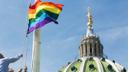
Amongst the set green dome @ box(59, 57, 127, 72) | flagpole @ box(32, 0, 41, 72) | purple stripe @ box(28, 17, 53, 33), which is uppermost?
purple stripe @ box(28, 17, 53, 33)

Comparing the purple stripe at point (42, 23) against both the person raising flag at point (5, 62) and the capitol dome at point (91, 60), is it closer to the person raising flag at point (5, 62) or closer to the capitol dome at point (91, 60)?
the person raising flag at point (5, 62)

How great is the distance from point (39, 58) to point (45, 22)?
2.09 metres

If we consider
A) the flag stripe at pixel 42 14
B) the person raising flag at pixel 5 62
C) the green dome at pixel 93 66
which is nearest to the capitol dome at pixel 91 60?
the green dome at pixel 93 66

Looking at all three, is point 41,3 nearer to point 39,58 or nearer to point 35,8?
point 35,8

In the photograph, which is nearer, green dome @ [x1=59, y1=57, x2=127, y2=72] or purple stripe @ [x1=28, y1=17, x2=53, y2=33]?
purple stripe @ [x1=28, y1=17, x2=53, y2=33]

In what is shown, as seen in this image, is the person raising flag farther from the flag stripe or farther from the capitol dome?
the capitol dome

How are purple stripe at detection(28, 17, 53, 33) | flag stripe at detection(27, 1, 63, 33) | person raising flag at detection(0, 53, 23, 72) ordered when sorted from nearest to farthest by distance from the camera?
person raising flag at detection(0, 53, 23, 72) → purple stripe at detection(28, 17, 53, 33) → flag stripe at detection(27, 1, 63, 33)

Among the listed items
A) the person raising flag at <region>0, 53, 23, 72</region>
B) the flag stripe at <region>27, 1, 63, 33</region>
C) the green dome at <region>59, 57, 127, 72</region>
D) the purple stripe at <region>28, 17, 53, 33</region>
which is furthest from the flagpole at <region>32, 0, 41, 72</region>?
the green dome at <region>59, 57, 127, 72</region>

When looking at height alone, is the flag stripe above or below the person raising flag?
above

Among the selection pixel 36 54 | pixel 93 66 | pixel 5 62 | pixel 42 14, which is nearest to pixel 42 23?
pixel 42 14

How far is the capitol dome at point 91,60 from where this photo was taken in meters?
126

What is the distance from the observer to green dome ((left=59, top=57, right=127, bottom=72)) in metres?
126

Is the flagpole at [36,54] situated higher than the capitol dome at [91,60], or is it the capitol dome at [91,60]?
the flagpole at [36,54]

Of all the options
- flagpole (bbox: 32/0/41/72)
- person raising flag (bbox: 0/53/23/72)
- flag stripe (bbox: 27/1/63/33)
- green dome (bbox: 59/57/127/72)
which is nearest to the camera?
person raising flag (bbox: 0/53/23/72)
